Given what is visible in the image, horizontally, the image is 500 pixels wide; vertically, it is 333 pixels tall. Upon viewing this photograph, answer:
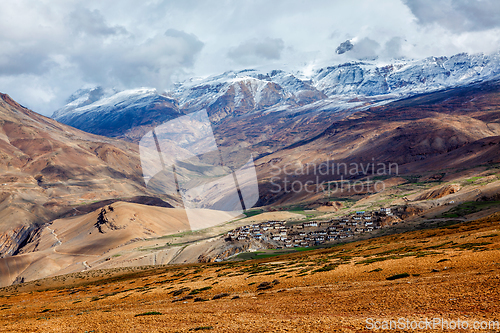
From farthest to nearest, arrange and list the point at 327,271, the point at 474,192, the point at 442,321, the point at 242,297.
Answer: the point at 474,192
the point at 327,271
the point at 242,297
the point at 442,321

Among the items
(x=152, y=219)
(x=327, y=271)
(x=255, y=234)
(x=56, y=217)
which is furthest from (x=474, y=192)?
(x=56, y=217)

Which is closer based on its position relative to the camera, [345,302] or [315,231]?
[345,302]

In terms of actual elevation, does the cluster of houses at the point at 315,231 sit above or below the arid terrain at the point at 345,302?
below

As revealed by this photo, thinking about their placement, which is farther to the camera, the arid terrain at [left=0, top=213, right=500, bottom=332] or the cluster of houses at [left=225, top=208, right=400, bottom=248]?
the cluster of houses at [left=225, top=208, right=400, bottom=248]

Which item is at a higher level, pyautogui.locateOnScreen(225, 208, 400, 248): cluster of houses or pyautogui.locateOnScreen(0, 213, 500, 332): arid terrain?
pyautogui.locateOnScreen(0, 213, 500, 332): arid terrain

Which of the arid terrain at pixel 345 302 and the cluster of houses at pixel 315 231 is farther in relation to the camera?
the cluster of houses at pixel 315 231

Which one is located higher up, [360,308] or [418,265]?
[360,308]

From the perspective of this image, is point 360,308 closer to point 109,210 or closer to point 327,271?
point 327,271

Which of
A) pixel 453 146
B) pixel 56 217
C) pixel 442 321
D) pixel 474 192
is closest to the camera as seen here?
pixel 442 321
